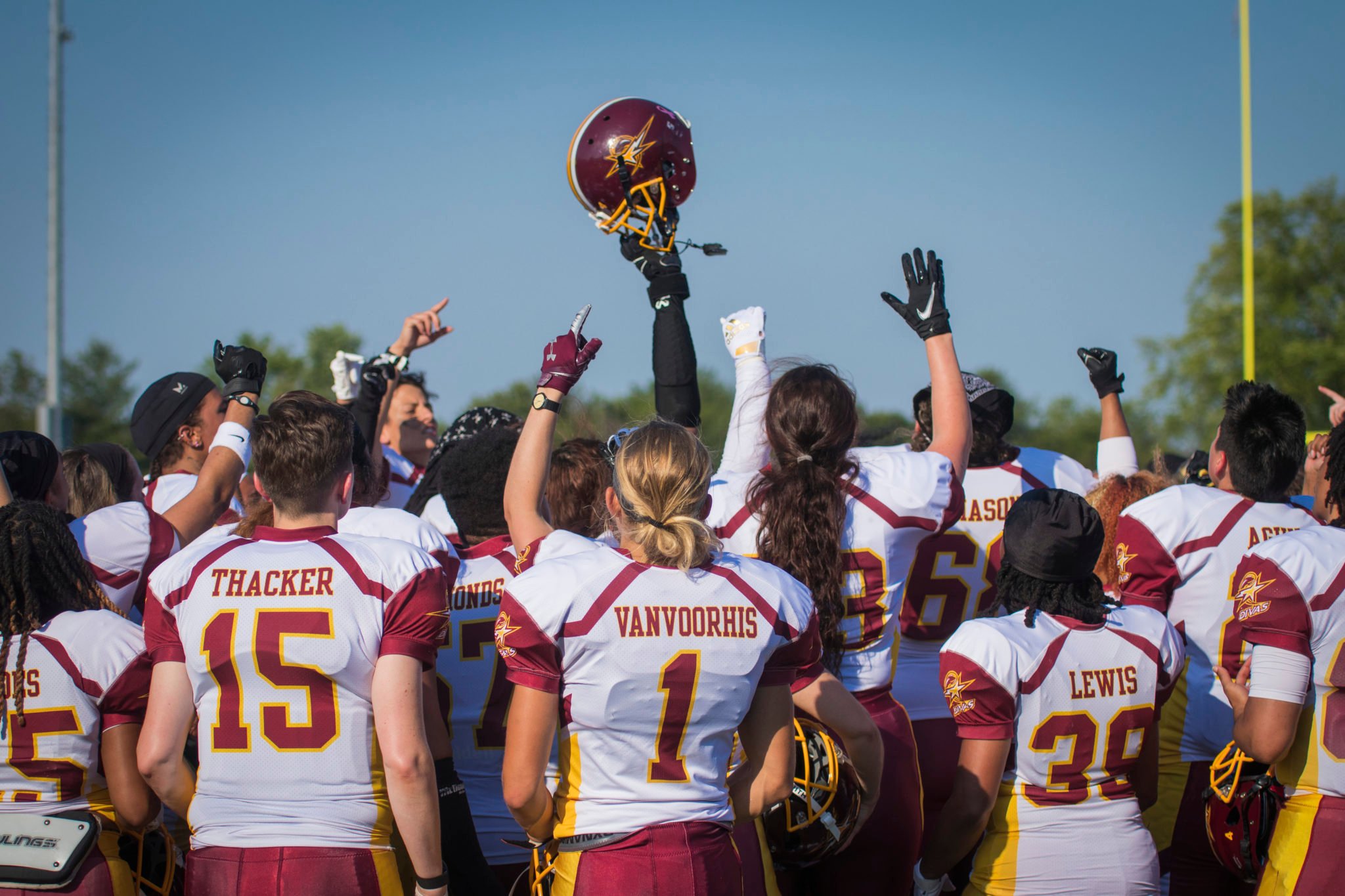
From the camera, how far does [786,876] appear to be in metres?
3.61

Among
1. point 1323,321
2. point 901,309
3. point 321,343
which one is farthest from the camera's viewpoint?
point 321,343

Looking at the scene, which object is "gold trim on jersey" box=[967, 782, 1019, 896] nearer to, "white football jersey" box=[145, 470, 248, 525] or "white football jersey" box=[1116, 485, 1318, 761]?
"white football jersey" box=[1116, 485, 1318, 761]

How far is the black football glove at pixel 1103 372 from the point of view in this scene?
5270 mm

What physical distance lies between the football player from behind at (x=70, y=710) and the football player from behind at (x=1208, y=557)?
3.30 metres

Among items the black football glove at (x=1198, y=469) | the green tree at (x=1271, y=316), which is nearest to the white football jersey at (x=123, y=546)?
the black football glove at (x=1198, y=469)

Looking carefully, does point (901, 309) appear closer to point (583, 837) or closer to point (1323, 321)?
point (583, 837)

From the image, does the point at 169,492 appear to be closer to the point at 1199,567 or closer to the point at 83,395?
the point at 1199,567

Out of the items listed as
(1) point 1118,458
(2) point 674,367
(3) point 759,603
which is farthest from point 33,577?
(1) point 1118,458

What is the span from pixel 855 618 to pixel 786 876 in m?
0.84

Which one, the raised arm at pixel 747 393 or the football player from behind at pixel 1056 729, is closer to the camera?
the football player from behind at pixel 1056 729

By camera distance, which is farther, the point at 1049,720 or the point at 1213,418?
the point at 1213,418

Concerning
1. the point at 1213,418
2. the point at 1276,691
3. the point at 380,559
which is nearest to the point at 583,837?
A: the point at 380,559

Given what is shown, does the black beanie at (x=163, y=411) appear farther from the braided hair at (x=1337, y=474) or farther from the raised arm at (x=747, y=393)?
the braided hair at (x=1337, y=474)

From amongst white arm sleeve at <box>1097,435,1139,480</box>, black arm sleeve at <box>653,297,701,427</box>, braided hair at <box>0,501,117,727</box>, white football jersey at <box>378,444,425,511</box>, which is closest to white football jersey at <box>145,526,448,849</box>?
braided hair at <box>0,501,117,727</box>
